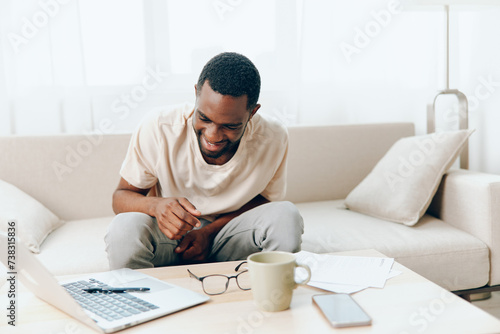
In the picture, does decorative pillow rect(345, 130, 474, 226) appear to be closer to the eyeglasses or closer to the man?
the man

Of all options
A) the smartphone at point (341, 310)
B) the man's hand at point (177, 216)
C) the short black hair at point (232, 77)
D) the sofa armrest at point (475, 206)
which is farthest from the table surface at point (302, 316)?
the sofa armrest at point (475, 206)

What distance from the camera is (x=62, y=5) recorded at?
6.86ft

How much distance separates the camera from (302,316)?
800 mm

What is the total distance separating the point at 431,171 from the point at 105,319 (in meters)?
1.36

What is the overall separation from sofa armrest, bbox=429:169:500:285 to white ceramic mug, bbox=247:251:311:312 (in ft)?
3.38

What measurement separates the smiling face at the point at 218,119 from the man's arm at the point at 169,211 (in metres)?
0.19

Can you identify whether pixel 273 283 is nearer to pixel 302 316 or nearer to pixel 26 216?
pixel 302 316

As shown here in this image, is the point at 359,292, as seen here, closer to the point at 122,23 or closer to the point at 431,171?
the point at 431,171

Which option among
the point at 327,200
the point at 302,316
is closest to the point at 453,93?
the point at 327,200

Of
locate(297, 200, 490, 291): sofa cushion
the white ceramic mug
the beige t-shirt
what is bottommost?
locate(297, 200, 490, 291): sofa cushion

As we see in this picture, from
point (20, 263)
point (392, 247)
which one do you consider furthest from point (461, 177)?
point (20, 263)

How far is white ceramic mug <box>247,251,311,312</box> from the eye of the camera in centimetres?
80

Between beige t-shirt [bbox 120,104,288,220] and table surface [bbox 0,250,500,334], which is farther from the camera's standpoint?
beige t-shirt [bbox 120,104,288,220]

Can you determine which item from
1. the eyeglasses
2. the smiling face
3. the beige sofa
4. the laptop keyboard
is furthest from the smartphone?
the beige sofa
